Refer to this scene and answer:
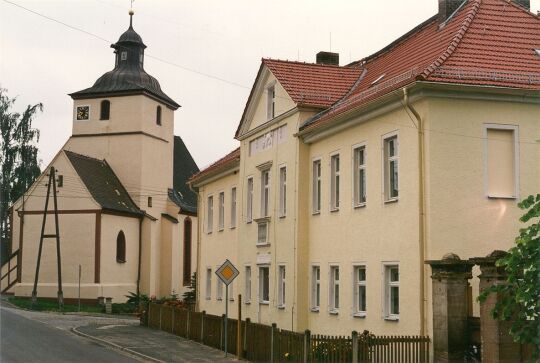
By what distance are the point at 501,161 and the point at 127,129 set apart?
→ 4411cm

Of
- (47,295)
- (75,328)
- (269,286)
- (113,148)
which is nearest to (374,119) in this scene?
(269,286)

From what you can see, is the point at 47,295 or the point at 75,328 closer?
the point at 75,328

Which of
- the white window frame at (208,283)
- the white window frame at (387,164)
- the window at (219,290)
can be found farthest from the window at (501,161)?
the white window frame at (208,283)

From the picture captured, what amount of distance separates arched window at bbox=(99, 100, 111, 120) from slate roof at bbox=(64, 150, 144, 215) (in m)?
3.27

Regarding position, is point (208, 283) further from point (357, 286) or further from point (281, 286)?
point (357, 286)

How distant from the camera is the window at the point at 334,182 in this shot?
75.8ft

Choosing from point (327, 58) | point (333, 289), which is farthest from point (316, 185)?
point (327, 58)

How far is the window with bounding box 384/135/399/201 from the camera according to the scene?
65.0ft

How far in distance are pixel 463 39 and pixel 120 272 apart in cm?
3918

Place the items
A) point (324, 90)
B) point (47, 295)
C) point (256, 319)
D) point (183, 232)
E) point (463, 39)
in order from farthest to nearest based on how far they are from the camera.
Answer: point (183, 232) < point (47, 295) < point (256, 319) < point (324, 90) < point (463, 39)

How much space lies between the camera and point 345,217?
22.1 metres

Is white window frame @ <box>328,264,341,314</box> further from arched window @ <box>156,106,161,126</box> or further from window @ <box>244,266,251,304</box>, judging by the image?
arched window @ <box>156,106,161,126</box>

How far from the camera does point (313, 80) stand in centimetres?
2611

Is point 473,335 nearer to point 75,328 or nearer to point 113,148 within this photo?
point 75,328
